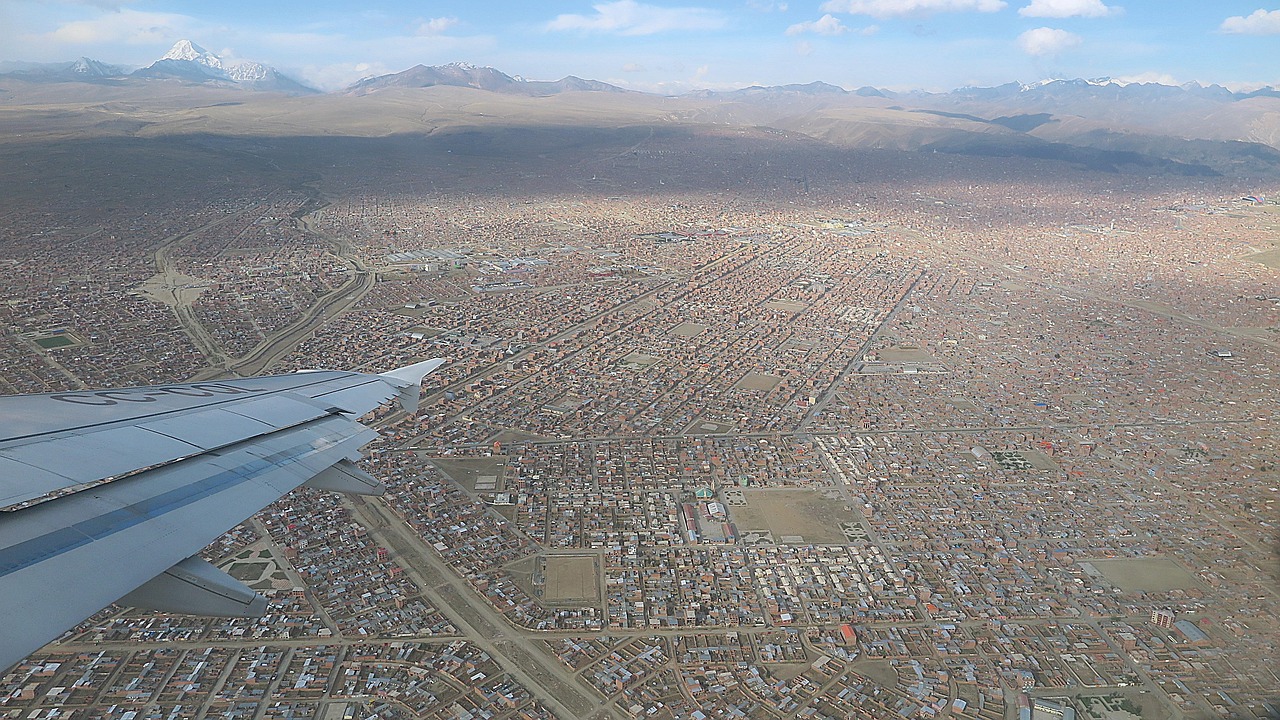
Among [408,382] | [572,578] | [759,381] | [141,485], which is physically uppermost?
[141,485]

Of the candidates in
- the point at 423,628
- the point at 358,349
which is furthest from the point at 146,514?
the point at 358,349

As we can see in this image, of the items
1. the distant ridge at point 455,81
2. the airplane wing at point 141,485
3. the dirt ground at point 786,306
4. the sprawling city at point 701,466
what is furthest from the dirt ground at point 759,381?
the distant ridge at point 455,81

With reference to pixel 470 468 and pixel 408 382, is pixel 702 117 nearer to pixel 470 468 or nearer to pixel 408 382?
pixel 470 468

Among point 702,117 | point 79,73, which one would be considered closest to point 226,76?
point 79,73

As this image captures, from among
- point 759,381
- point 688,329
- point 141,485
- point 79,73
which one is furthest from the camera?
point 79,73

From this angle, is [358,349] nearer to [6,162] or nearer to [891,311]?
[891,311]

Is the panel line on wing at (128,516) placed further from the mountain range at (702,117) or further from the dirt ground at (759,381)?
the mountain range at (702,117)
